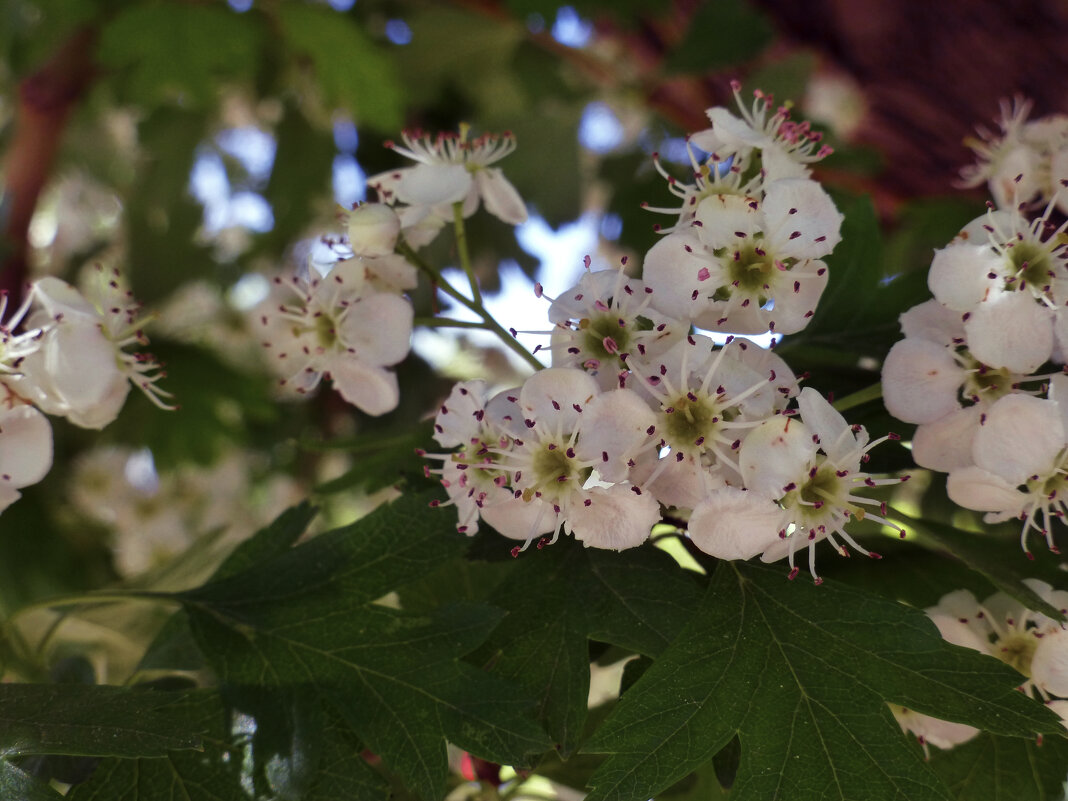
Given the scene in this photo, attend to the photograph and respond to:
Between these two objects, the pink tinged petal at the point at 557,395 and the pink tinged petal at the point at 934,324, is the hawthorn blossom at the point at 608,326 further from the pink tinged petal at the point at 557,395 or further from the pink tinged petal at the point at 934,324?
the pink tinged petal at the point at 934,324

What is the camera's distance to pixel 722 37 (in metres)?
1.56

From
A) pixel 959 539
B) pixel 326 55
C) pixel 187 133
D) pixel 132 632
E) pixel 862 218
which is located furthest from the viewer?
pixel 187 133

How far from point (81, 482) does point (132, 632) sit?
2.59 ft

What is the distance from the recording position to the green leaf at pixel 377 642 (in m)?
0.60

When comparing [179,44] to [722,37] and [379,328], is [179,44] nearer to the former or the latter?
[722,37]

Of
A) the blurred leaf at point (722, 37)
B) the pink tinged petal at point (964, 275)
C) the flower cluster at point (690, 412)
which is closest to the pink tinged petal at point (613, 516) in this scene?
the flower cluster at point (690, 412)

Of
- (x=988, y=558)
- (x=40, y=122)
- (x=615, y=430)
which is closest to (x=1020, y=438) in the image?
(x=988, y=558)

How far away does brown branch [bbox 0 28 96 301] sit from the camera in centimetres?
156

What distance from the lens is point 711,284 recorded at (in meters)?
0.61

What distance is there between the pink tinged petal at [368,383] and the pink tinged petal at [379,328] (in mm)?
12

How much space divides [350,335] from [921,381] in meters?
0.40

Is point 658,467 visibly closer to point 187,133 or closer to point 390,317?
Answer: point 390,317

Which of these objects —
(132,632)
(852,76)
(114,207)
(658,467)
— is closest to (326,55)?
(132,632)

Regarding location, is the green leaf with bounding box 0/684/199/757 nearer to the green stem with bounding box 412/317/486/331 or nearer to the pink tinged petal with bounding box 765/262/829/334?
the green stem with bounding box 412/317/486/331
